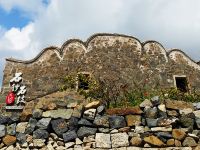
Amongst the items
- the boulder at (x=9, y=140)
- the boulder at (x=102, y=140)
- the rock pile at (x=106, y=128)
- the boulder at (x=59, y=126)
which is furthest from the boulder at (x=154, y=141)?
the boulder at (x=9, y=140)

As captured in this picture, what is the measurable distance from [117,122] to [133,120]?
0.31 meters

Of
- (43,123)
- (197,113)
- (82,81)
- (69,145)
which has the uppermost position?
(82,81)

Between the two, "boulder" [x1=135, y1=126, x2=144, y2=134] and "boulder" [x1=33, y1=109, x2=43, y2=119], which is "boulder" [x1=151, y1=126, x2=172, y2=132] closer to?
"boulder" [x1=135, y1=126, x2=144, y2=134]

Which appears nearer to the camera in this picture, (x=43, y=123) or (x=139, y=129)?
(x=139, y=129)

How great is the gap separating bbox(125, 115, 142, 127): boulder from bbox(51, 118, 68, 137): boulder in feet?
3.91

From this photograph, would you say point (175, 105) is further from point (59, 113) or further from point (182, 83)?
point (182, 83)

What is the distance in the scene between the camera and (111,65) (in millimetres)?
14445

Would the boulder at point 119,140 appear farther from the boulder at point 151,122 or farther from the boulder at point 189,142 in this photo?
the boulder at point 189,142

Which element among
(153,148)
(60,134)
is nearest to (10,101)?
(60,134)

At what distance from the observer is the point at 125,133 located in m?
6.67

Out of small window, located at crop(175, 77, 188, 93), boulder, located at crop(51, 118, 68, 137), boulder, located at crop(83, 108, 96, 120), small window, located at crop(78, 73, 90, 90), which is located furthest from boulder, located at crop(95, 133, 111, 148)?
small window, located at crop(175, 77, 188, 93)

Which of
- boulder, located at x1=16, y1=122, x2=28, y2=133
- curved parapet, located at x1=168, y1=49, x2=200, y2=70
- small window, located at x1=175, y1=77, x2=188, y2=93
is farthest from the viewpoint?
curved parapet, located at x1=168, y1=49, x2=200, y2=70

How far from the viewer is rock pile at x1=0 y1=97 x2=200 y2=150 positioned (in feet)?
21.6

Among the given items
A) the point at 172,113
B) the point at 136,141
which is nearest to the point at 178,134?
the point at 172,113
